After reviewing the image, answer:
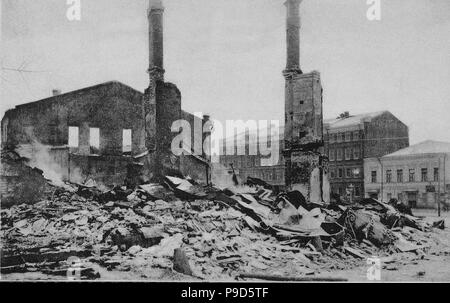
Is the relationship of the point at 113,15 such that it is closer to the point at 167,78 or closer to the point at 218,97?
the point at 167,78

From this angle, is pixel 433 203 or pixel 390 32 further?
pixel 433 203

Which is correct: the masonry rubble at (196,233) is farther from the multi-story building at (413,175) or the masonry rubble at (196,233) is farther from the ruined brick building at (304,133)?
the multi-story building at (413,175)

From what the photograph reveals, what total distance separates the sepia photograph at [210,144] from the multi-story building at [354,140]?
0.07 m

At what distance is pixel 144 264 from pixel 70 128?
3.38 metres

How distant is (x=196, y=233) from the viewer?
7234 millimetres

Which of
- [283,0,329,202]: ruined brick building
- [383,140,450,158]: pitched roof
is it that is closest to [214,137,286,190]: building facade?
[283,0,329,202]: ruined brick building

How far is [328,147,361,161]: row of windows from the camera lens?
8589 mm

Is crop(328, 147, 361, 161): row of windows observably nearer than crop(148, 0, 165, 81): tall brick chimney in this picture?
No

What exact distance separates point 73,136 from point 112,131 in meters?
0.81

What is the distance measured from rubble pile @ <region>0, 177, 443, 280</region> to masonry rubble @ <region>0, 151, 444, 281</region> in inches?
0.7

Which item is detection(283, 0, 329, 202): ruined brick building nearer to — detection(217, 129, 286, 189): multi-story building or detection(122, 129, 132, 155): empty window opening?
detection(217, 129, 286, 189): multi-story building
